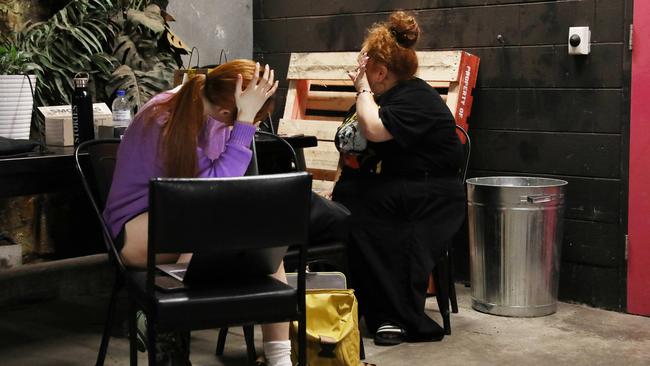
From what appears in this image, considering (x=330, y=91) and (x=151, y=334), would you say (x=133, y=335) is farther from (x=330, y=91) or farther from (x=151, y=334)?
(x=330, y=91)

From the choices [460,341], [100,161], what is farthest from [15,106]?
[460,341]

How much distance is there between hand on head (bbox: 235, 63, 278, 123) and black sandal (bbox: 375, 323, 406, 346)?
1393 millimetres

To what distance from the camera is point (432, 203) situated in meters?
3.94

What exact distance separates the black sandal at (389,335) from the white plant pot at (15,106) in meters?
1.66

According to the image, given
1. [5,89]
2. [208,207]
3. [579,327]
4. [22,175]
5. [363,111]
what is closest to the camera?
[208,207]

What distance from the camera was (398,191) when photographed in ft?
12.8

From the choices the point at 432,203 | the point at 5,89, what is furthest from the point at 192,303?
the point at 432,203

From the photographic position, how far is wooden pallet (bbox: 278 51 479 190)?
4.66 meters

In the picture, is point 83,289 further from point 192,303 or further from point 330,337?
point 192,303

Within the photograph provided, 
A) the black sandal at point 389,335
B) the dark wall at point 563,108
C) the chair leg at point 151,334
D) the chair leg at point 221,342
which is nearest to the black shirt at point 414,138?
the black sandal at point 389,335

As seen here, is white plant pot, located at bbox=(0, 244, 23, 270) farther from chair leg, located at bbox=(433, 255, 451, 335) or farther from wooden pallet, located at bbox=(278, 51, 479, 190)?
chair leg, located at bbox=(433, 255, 451, 335)

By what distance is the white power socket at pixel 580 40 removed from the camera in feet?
14.3

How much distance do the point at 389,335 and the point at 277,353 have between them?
109 cm

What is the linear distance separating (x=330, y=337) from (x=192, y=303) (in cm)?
76
